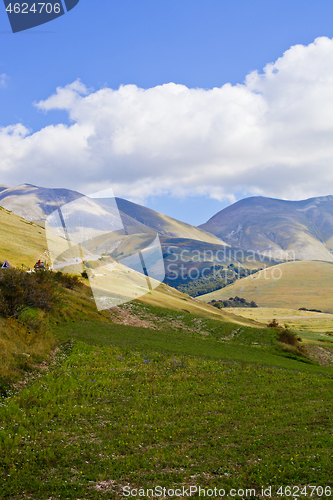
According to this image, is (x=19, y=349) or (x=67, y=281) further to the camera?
(x=67, y=281)

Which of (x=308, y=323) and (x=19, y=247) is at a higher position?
(x=19, y=247)

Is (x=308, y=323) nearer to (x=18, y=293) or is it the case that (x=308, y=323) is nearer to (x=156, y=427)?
(x=18, y=293)

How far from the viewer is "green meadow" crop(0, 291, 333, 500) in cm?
850

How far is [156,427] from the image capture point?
1226cm

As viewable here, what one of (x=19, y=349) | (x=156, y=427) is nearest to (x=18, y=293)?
(x=19, y=349)

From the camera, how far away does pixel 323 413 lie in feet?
47.5

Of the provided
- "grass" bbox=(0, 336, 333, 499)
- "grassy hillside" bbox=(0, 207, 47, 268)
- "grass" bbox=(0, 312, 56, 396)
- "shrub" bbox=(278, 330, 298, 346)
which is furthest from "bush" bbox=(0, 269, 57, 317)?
"shrub" bbox=(278, 330, 298, 346)

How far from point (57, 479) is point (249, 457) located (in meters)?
5.81

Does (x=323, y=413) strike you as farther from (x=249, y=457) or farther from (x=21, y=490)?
(x=21, y=490)

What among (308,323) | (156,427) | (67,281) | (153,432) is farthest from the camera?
(308,323)

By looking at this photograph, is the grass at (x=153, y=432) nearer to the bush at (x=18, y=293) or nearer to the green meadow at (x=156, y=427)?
the green meadow at (x=156, y=427)

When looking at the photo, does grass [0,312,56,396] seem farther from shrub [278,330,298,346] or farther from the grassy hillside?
shrub [278,330,298,346]

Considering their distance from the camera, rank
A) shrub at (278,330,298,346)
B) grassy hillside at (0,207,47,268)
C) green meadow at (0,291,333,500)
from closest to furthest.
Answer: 1. green meadow at (0,291,333,500)
2. shrub at (278,330,298,346)
3. grassy hillside at (0,207,47,268)

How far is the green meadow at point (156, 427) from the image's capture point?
27.9ft
